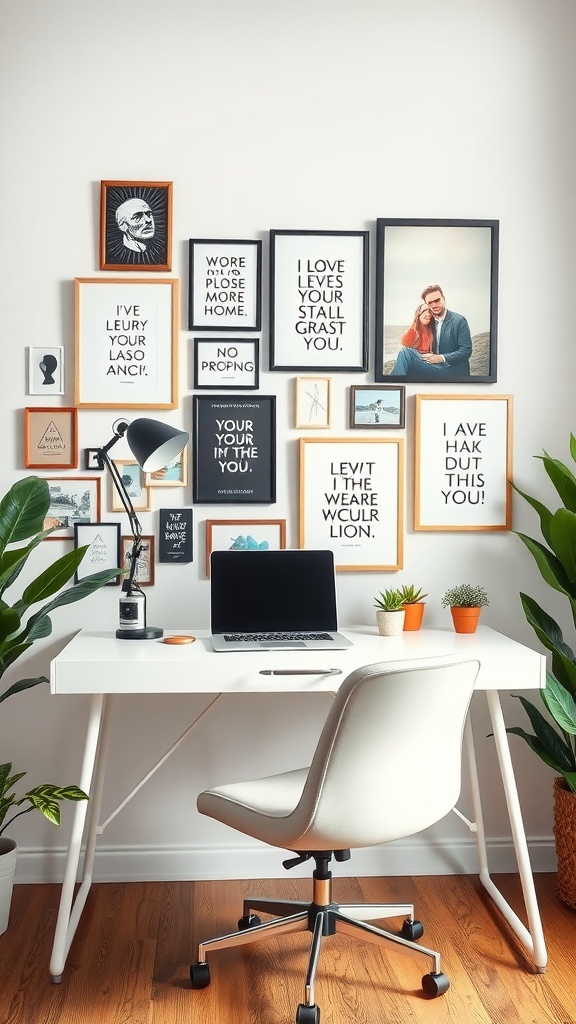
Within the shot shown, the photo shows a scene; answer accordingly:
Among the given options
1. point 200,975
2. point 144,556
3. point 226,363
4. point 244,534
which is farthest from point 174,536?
point 200,975

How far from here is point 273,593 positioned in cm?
255

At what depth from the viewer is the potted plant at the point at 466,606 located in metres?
2.58

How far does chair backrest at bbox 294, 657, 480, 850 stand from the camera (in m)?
1.79

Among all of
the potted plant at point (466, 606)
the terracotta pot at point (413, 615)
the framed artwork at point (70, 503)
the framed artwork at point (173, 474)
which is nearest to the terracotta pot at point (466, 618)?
the potted plant at point (466, 606)

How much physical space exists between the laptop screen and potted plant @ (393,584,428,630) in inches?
9.1

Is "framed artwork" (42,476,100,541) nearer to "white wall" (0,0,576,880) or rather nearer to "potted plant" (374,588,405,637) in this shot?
"white wall" (0,0,576,880)

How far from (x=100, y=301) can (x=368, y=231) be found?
2.84ft

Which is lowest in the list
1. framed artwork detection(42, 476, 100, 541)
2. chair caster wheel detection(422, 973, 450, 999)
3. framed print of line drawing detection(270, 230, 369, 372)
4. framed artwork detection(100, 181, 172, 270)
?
chair caster wheel detection(422, 973, 450, 999)

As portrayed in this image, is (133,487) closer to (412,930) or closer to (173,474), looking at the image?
(173,474)

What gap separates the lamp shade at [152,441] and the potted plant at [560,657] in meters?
1.03

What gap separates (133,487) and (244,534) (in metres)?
0.38

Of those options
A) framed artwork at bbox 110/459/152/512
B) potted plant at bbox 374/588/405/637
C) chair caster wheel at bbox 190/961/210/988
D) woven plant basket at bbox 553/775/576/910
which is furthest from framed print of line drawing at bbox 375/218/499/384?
chair caster wheel at bbox 190/961/210/988

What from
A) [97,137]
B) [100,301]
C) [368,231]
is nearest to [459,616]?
[368,231]

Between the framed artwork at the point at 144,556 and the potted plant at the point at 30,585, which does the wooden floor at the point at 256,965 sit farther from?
the framed artwork at the point at 144,556
